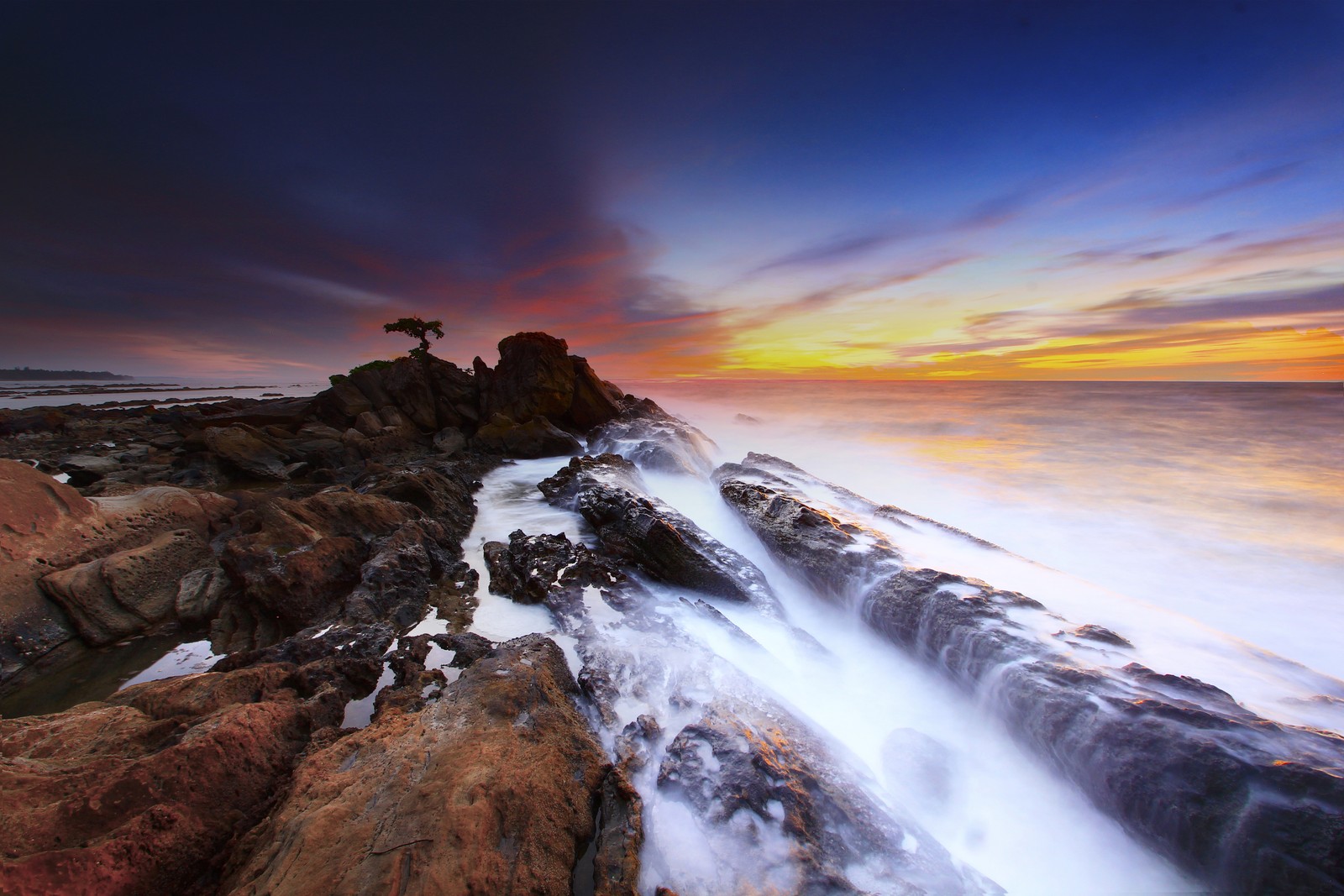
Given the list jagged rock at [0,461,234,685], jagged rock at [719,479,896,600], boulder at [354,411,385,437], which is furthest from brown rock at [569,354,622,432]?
jagged rock at [0,461,234,685]

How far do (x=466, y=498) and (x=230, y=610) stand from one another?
5285mm

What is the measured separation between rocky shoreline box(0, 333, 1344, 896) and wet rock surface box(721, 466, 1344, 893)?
0.06 ft

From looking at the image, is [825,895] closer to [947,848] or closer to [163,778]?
[947,848]

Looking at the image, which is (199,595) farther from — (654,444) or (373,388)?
(373,388)

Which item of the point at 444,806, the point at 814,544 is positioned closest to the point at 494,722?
the point at 444,806

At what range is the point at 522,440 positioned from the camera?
59.4 feet

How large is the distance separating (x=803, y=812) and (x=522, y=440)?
1681 centimetres

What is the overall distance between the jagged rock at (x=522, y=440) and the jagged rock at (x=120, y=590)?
11.5m

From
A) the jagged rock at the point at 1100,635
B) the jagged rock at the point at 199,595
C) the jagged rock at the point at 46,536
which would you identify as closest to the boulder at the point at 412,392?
the jagged rock at the point at 46,536

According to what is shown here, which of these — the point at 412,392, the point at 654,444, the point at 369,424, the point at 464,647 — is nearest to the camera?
the point at 464,647

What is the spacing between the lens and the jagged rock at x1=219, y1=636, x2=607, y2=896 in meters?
2.34

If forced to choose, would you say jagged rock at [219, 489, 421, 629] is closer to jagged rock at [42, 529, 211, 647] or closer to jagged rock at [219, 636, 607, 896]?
jagged rock at [42, 529, 211, 647]

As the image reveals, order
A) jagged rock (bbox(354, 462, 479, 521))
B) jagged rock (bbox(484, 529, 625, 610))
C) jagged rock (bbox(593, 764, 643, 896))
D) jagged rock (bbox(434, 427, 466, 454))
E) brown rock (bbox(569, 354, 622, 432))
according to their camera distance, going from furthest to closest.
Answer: brown rock (bbox(569, 354, 622, 432)) < jagged rock (bbox(434, 427, 466, 454)) < jagged rock (bbox(354, 462, 479, 521)) < jagged rock (bbox(484, 529, 625, 610)) < jagged rock (bbox(593, 764, 643, 896))

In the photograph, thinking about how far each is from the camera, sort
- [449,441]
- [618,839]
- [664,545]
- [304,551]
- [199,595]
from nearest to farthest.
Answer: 1. [618,839]
2. [199,595]
3. [304,551]
4. [664,545]
5. [449,441]
